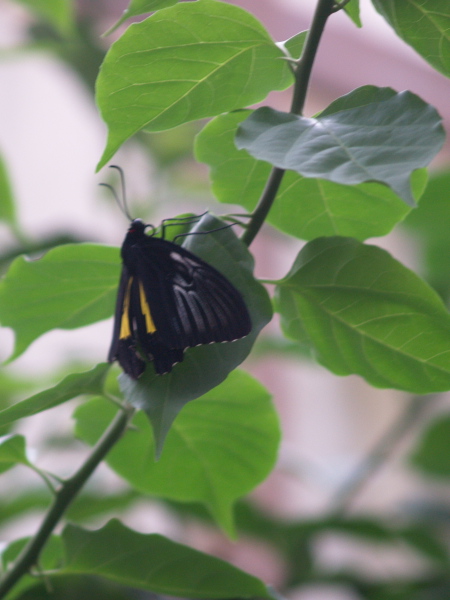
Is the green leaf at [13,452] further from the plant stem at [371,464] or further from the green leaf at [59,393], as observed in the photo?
the plant stem at [371,464]

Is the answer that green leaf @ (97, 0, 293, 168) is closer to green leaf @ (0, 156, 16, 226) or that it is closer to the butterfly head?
the butterfly head

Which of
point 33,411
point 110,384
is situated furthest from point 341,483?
point 33,411

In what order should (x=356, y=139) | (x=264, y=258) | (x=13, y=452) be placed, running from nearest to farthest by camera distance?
(x=356, y=139) < (x=13, y=452) < (x=264, y=258)

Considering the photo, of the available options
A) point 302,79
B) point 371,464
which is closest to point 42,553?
point 302,79

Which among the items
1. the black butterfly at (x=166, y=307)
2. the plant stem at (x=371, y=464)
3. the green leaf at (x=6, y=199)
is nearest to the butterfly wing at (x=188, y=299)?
the black butterfly at (x=166, y=307)

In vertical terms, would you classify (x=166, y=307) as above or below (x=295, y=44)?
below

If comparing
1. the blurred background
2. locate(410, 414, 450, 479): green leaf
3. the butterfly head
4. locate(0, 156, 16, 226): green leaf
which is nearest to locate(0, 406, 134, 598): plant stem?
the butterfly head

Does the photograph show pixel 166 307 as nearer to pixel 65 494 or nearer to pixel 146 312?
pixel 146 312
